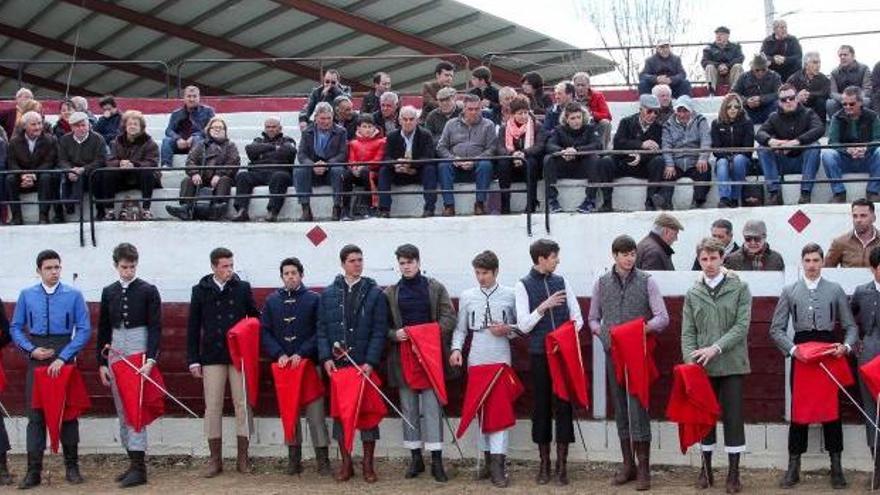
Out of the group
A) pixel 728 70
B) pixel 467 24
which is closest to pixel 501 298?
pixel 728 70

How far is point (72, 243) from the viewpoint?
12273mm

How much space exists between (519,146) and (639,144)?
103 cm

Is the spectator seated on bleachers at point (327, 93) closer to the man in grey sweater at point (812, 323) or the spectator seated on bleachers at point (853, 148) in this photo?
the spectator seated on bleachers at point (853, 148)

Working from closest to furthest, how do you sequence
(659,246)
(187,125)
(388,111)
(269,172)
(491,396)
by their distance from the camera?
(491,396), (659,246), (269,172), (388,111), (187,125)

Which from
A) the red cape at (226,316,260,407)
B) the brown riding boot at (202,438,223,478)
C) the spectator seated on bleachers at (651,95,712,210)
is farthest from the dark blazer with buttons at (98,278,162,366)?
the spectator seated on bleachers at (651,95,712,210)

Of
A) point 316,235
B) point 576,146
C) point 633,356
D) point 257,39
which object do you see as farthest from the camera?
point 257,39

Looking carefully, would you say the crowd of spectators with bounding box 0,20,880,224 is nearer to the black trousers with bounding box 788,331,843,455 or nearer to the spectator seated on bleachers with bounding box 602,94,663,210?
the spectator seated on bleachers with bounding box 602,94,663,210

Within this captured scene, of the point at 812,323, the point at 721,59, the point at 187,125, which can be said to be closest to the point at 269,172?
the point at 187,125

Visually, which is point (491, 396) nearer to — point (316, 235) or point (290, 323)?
point (290, 323)

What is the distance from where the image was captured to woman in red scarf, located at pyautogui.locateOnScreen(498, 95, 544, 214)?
1223cm

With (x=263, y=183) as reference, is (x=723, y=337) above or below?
below

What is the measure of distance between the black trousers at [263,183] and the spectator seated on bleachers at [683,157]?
3084 millimetres

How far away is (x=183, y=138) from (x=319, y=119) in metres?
2.46

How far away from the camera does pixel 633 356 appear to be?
9.84m
